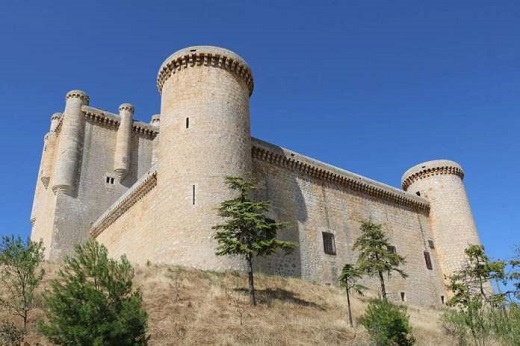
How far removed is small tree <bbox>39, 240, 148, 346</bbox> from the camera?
9203mm

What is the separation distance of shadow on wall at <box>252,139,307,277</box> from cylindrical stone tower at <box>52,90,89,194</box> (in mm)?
11193

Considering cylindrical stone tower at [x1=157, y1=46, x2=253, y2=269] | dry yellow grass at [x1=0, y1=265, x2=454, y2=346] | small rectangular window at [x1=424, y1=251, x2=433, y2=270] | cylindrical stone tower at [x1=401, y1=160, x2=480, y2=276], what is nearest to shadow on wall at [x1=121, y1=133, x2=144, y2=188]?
cylindrical stone tower at [x1=157, y1=46, x2=253, y2=269]

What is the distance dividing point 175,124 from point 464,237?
18506mm

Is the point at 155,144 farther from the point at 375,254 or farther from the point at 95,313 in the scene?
the point at 95,313

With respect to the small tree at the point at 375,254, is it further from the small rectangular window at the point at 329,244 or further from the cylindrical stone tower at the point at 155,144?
the cylindrical stone tower at the point at 155,144

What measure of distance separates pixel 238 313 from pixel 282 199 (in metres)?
9.67

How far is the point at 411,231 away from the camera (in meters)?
29.1

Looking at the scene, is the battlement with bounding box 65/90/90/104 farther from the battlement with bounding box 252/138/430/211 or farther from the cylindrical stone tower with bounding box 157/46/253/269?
the battlement with bounding box 252/138/430/211

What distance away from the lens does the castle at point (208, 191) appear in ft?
65.6

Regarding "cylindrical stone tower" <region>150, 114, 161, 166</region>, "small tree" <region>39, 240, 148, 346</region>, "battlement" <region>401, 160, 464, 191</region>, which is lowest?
"small tree" <region>39, 240, 148, 346</region>

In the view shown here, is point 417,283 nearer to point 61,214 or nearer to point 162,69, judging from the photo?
point 162,69

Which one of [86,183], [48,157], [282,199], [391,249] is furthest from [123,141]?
→ [391,249]

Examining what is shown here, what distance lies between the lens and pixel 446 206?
30406 mm

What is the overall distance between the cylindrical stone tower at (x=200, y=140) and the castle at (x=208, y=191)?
49mm
